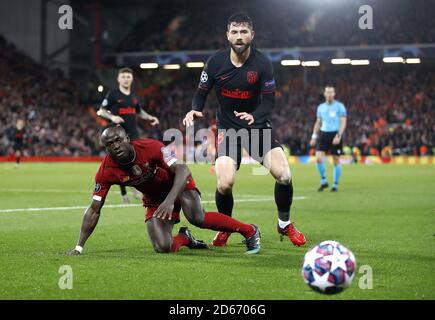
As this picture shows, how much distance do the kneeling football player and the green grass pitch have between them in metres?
0.20

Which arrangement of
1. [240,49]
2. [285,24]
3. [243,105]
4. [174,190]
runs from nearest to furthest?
[174,190] → [240,49] → [243,105] → [285,24]

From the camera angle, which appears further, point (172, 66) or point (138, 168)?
point (172, 66)

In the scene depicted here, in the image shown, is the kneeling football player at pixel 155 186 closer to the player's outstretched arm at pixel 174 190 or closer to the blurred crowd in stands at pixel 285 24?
the player's outstretched arm at pixel 174 190

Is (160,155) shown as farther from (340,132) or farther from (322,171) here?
(340,132)

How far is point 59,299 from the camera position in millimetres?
5914

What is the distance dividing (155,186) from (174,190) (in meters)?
0.71

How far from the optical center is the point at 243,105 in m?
9.47

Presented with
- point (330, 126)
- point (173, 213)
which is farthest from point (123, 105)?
point (173, 213)

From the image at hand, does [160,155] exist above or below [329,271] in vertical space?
above

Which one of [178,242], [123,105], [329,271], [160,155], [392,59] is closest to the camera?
[329,271]

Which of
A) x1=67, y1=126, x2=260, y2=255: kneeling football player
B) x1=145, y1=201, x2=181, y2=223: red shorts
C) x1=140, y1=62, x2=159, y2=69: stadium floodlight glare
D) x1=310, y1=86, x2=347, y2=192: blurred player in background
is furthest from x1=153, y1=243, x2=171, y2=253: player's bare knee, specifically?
x1=140, y1=62, x2=159, y2=69: stadium floodlight glare

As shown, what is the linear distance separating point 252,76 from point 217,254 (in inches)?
83.4

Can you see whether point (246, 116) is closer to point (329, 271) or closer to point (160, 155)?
point (160, 155)

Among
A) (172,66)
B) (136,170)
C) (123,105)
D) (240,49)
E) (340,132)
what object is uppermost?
(172,66)
